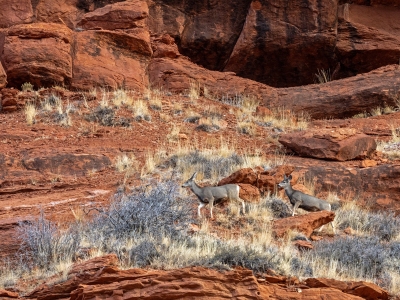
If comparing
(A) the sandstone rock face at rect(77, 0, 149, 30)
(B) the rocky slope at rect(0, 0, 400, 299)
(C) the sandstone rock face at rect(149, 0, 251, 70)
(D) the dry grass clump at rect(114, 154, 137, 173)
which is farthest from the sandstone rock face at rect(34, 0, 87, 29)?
(D) the dry grass clump at rect(114, 154, 137, 173)

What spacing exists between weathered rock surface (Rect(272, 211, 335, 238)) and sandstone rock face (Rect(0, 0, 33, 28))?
14.0 meters

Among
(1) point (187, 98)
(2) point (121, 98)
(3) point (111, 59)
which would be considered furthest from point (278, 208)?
(3) point (111, 59)

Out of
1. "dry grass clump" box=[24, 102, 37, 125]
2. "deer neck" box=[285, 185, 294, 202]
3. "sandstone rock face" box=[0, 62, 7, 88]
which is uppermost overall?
"sandstone rock face" box=[0, 62, 7, 88]

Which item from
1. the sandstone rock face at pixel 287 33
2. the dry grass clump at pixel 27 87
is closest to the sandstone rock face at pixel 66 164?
the dry grass clump at pixel 27 87

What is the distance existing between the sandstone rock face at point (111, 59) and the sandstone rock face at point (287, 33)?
4086 mm

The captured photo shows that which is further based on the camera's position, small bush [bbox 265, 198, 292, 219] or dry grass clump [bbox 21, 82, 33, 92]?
dry grass clump [bbox 21, 82, 33, 92]

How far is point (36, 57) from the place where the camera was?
18641 millimetres

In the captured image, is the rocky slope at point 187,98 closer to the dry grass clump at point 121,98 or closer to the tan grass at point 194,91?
the tan grass at point 194,91

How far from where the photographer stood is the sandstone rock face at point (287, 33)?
2342 cm

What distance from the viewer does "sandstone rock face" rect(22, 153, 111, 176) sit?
13320 millimetres

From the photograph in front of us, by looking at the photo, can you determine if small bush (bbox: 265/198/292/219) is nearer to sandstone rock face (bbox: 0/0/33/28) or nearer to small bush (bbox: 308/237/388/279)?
small bush (bbox: 308/237/388/279)

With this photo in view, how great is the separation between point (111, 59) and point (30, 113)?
400cm

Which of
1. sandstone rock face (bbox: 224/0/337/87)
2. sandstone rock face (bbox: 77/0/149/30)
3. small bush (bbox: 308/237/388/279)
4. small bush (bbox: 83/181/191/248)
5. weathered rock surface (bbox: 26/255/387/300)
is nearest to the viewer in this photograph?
weathered rock surface (bbox: 26/255/387/300)

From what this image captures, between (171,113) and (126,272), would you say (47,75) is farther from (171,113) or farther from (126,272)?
(126,272)
